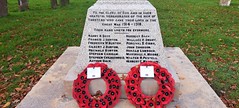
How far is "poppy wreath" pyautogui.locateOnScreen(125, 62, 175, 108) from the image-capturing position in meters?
3.42

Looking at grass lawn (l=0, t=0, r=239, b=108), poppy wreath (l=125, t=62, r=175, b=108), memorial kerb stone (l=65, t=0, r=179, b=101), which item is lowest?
grass lawn (l=0, t=0, r=239, b=108)

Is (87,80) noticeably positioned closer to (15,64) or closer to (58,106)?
(58,106)

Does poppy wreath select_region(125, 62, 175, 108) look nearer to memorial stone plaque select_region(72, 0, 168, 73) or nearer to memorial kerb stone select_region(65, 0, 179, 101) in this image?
memorial kerb stone select_region(65, 0, 179, 101)

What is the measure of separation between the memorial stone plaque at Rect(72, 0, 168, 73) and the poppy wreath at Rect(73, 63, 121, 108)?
Answer: 447mm

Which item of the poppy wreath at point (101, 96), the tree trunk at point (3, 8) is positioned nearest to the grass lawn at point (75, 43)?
the tree trunk at point (3, 8)

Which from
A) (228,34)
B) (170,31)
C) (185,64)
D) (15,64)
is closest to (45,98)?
(15,64)

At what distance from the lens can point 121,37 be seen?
3.89 metres

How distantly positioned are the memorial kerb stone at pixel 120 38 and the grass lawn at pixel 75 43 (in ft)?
4.37

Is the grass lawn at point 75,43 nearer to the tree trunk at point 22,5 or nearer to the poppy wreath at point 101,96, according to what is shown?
the poppy wreath at point 101,96

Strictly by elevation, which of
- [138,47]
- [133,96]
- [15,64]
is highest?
[138,47]

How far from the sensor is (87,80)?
11.7 ft

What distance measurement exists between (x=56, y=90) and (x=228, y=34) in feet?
19.4

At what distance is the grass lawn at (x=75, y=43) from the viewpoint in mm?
4672

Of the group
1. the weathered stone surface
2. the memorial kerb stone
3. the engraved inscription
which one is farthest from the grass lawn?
the engraved inscription
